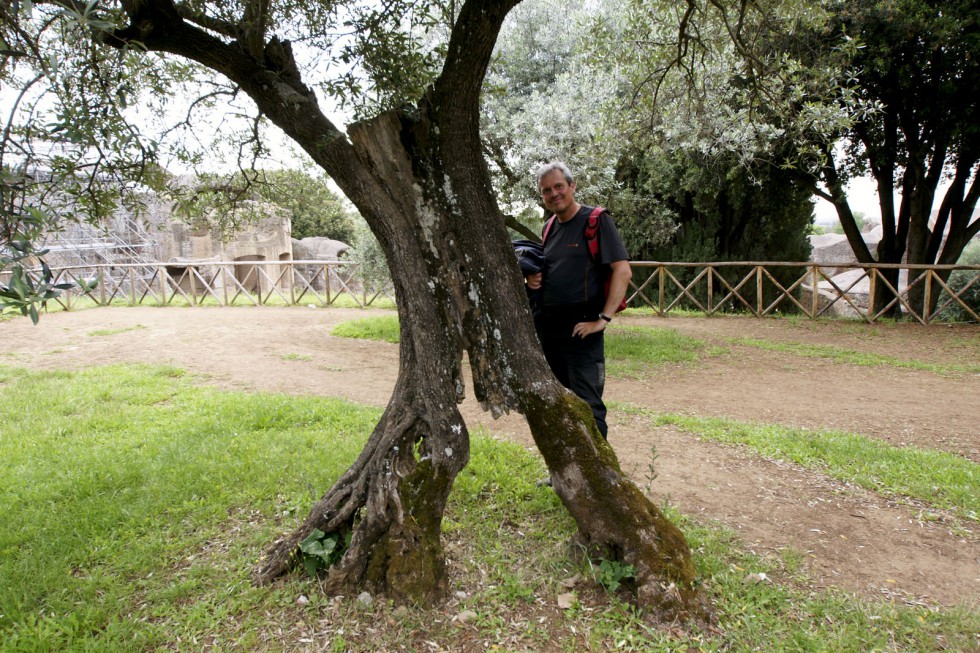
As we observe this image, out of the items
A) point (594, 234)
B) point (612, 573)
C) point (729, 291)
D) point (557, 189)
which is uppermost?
point (557, 189)

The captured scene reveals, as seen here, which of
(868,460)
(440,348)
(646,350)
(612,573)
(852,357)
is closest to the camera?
(612,573)

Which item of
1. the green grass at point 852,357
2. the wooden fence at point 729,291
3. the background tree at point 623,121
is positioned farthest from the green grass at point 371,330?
the green grass at point 852,357

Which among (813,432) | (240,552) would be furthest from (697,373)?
(240,552)

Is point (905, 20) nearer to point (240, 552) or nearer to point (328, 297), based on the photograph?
point (240, 552)

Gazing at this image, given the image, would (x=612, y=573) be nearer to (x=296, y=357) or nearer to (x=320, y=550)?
(x=320, y=550)

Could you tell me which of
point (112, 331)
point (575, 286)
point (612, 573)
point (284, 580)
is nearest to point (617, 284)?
point (575, 286)

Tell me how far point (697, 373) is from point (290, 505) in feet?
18.0

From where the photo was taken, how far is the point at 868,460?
424cm

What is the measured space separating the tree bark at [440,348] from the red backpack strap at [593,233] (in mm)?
431

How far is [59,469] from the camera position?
4016 millimetres

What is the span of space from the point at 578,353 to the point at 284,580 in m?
1.86

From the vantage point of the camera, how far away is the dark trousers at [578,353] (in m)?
3.23

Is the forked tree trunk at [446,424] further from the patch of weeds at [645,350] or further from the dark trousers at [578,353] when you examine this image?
the patch of weeds at [645,350]

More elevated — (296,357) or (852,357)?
(852,357)
